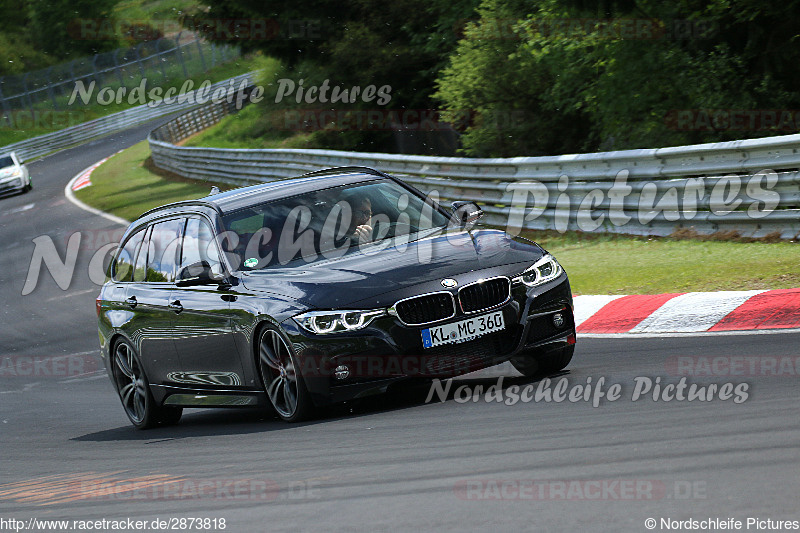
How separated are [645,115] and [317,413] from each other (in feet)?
39.3

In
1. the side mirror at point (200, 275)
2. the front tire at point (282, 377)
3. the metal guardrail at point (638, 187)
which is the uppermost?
the side mirror at point (200, 275)

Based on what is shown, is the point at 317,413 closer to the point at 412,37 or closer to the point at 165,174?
the point at 412,37

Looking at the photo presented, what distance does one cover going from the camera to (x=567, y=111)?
2000 centimetres

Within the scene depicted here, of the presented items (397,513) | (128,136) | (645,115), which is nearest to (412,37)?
(645,115)

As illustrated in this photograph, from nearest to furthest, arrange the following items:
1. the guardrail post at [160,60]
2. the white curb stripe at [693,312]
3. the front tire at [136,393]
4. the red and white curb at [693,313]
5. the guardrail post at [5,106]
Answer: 1. the red and white curb at [693,313]
2. the white curb stripe at [693,312]
3. the front tire at [136,393]
4. the guardrail post at [5,106]
5. the guardrail post at [160,60]

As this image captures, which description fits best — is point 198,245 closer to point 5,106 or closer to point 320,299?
point 320,299

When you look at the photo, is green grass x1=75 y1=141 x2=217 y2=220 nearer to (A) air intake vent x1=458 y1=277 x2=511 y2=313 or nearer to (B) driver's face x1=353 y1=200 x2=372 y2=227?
(B) driver's face x1=353 y1=200 x2=372 y2=227

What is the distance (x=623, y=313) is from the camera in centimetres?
986

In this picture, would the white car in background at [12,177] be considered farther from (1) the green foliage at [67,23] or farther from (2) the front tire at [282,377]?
(1) the green foliage at [67,23]

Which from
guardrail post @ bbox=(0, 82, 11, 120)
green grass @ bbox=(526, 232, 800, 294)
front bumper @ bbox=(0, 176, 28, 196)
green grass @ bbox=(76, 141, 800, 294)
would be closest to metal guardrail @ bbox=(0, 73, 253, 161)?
guardrail post @ bbox=(0, 82, 11, 120)

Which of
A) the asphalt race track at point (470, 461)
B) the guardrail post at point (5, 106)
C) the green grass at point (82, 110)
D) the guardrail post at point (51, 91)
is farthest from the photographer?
the guardrail post at point (5, 106)

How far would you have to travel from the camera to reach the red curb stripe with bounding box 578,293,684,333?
31.3 ft

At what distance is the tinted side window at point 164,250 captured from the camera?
9.17 m

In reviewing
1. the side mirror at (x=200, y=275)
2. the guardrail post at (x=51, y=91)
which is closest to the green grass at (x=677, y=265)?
the side mirror at (x=200, y=275)
